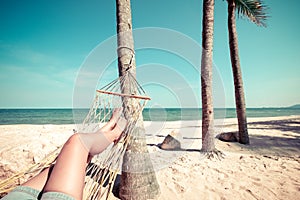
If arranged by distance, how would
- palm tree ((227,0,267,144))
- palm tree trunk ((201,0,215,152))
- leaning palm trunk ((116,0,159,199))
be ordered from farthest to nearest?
1. palm tree ((227,0,267,144))
2. palm tree trunk ((201,0,215,152))
3. leaning palm trunk ((116,0,159,199))

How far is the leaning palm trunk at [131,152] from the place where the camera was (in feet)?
4.65

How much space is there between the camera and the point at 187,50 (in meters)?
2.99

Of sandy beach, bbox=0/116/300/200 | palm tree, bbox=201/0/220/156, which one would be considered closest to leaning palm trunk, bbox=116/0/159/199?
sandy beach, bbox=0/116/300/200

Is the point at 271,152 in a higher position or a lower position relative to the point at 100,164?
lower

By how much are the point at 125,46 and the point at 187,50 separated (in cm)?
180

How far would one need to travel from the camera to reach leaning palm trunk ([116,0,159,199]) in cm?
142

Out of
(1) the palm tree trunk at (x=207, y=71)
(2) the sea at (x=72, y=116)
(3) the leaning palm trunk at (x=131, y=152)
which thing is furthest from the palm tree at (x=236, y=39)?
(2) the sea at (x=72, y=116)

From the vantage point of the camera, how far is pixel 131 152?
143 cm

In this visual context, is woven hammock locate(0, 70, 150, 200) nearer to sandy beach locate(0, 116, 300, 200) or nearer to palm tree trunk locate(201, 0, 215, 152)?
sandy beach locate(0, 116, 300, 200)

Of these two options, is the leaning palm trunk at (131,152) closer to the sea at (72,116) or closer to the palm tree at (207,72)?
the palm tree at (207,72)

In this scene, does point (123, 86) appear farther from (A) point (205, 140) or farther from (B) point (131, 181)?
(A) point (205, 140)

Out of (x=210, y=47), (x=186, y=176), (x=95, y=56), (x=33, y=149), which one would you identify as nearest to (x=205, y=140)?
(x=186, y=176)

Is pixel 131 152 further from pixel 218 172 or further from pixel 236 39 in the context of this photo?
pixel 236 39

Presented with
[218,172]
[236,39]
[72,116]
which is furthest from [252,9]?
[72,116]
